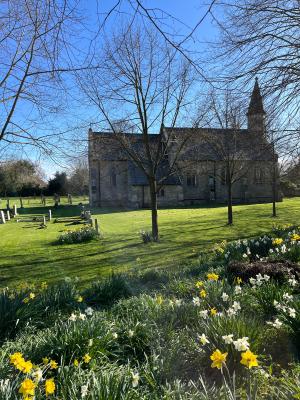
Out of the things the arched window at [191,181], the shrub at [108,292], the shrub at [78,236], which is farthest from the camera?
the arched window at [191,181]

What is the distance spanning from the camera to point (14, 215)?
35406 millimetres

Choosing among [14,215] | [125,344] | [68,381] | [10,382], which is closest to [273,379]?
[125,344]

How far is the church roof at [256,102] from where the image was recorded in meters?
8.59

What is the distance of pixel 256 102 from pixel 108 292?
5.85 m

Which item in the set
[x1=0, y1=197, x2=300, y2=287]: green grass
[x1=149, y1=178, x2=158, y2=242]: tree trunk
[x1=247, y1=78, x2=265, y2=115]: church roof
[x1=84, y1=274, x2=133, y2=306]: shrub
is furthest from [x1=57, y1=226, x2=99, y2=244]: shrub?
[x1=84, y1=274, x2=133, y2=306]: shrub

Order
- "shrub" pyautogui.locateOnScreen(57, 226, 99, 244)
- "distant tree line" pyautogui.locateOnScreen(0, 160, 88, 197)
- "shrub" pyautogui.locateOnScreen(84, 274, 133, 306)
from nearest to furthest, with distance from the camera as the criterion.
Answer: "shrub" pyautogui.locateOnScreen(84, 274, 133, 306)
"shrub" pyautogui.locateOnScreen(57, 226, 99, 244)
"distant tree line" pyautogui.locateOnScreen(0, 160, 88, 197)

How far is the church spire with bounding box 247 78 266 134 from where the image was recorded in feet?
28.4

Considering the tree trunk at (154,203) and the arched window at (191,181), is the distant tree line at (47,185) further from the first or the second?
the tree trunk at (154,203)

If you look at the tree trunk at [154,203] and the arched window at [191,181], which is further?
the arched window at [191,181]

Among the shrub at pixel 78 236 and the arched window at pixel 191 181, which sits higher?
the arched window at pixel 191 181

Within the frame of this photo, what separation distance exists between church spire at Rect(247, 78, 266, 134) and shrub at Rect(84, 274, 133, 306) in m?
5.42

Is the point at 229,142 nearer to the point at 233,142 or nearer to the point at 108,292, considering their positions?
the point at 233,142

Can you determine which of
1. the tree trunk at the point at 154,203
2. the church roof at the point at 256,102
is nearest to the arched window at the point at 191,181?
the tree trunk at the point at 154,203

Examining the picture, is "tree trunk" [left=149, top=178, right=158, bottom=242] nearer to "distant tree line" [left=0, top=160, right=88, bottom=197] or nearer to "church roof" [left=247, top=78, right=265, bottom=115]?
"church roof" [left=247, top=78, right=265, bottom=115]
